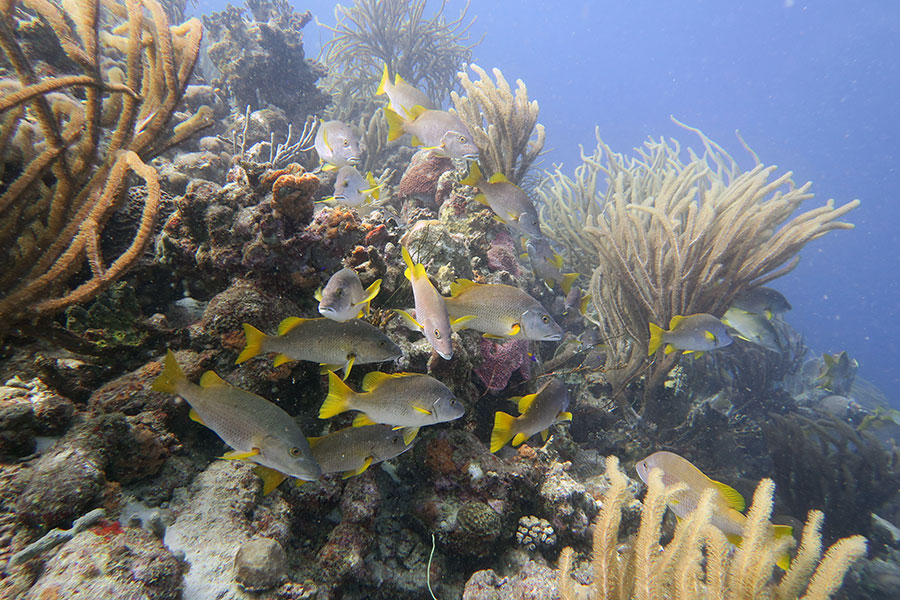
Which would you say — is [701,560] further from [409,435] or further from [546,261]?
[546,261]

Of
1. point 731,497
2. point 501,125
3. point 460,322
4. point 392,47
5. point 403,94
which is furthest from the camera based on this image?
point 392,47

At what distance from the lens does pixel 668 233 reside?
4262 millimetres

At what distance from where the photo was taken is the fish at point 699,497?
7.98 ft

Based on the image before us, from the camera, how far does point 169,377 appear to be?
175cm

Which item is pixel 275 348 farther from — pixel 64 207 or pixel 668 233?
pixel 668 233

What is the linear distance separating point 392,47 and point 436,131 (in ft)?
30.8

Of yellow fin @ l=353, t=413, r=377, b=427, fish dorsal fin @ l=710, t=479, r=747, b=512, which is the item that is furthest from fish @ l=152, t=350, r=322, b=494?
fish dorsal fin @ l=710, t=479, r=747, b=512

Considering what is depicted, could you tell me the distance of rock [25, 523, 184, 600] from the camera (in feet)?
4.40

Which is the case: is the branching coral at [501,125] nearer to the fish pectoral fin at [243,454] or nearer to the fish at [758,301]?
the fish at [758,301]

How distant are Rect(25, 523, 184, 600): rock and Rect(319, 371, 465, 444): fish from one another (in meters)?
0.86

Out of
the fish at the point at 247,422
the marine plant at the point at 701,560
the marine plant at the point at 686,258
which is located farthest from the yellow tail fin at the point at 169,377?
the marine plant at the point at 686,258

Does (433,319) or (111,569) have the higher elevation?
(433,319)

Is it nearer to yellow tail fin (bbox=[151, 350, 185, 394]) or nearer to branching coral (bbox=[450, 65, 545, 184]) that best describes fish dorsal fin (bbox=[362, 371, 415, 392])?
yellow tail fin (bbox=[151, 350, 185, 394])

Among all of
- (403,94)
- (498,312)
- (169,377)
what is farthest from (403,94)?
(169,377)
